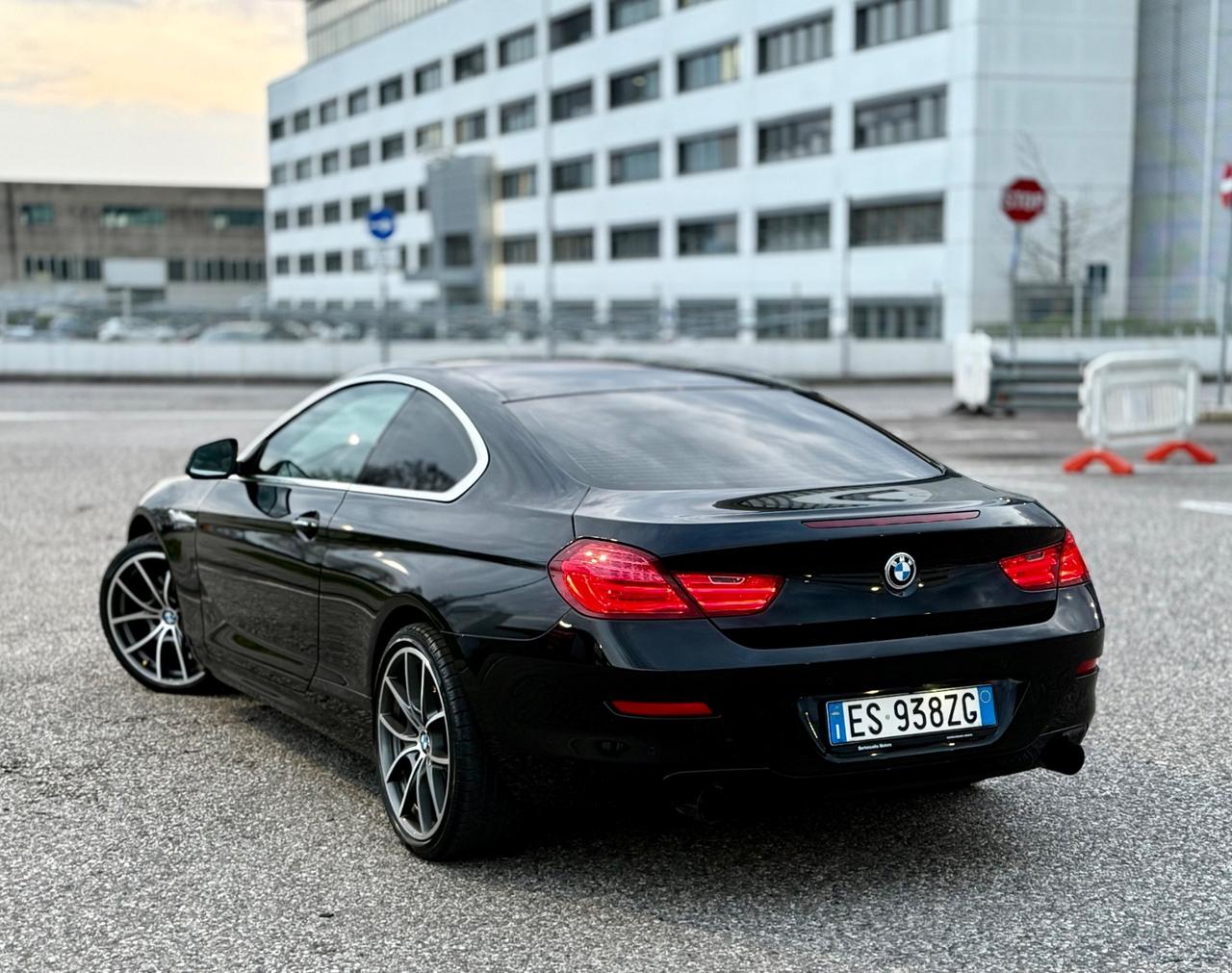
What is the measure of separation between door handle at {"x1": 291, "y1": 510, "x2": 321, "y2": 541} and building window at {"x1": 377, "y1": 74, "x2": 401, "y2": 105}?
7547 cm

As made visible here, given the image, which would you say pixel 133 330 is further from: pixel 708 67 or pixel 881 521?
pixel 881 521

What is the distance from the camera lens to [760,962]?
3.47 m

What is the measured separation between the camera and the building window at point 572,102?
61281 mm

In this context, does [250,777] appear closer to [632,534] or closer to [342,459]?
[342,459]

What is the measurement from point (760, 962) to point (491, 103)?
221ft

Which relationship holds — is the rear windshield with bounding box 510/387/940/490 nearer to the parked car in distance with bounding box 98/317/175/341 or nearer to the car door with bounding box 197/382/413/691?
the car door with bounding box 197/382/413/691

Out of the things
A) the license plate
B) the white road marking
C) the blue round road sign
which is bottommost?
the white road marking

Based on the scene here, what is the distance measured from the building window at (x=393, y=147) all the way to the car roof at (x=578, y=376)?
73806mm

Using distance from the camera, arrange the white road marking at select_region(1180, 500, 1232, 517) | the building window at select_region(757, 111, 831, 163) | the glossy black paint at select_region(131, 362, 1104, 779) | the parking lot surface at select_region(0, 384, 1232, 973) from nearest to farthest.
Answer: the parking lot surface at select_region(0, 384, 1232, 973)
the glossy black paint at select_region(131, 362, 1104, 779)
the white road marking at select_region(1180, 500, 1232, 517)
the building window at select_region(757, 111, 831, 163)

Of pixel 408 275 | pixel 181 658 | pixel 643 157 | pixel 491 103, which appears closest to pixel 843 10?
pixel 643 157

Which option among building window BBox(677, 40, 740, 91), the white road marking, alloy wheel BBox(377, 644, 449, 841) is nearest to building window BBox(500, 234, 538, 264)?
building window BBox(677, 40, 740, 91)

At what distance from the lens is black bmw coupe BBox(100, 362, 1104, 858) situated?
3.68m

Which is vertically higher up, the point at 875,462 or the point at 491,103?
the point at 491,103

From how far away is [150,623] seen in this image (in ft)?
19.8
